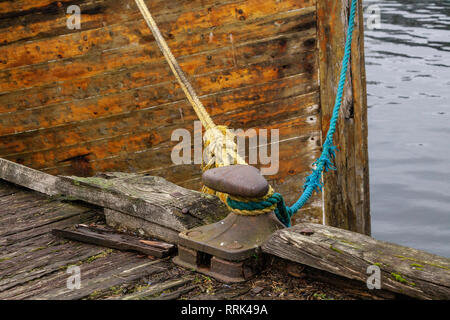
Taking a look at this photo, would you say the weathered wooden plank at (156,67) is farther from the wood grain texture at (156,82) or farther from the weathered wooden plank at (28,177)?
the weathered wooden plank at (28,177)

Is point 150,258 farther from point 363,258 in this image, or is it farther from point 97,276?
point 363,258

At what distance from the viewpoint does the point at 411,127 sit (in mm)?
9484

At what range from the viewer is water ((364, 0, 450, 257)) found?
667 cm

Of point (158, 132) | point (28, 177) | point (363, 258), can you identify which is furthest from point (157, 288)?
point (158, 132)

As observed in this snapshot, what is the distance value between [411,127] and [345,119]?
5.63 m

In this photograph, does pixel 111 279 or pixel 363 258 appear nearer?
pixel 363 258

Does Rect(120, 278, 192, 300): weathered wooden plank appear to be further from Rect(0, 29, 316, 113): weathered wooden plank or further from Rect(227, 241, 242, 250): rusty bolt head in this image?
Rect(0, 29, 316, 113): weathered wooden plank

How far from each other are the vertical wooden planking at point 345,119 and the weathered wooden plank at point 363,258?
2318 mm

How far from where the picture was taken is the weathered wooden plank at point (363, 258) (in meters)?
1.71

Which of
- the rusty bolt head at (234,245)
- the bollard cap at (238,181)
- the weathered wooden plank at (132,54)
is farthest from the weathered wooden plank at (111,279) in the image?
the weathered wooden plank at (132,54)

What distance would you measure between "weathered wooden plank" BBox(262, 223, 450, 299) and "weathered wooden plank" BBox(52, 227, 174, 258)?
582 mm

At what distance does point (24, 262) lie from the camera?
8.21ft

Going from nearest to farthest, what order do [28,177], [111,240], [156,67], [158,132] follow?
1. [111,240]
2. [28,177]
3. [156,67]
4. [158,132]
